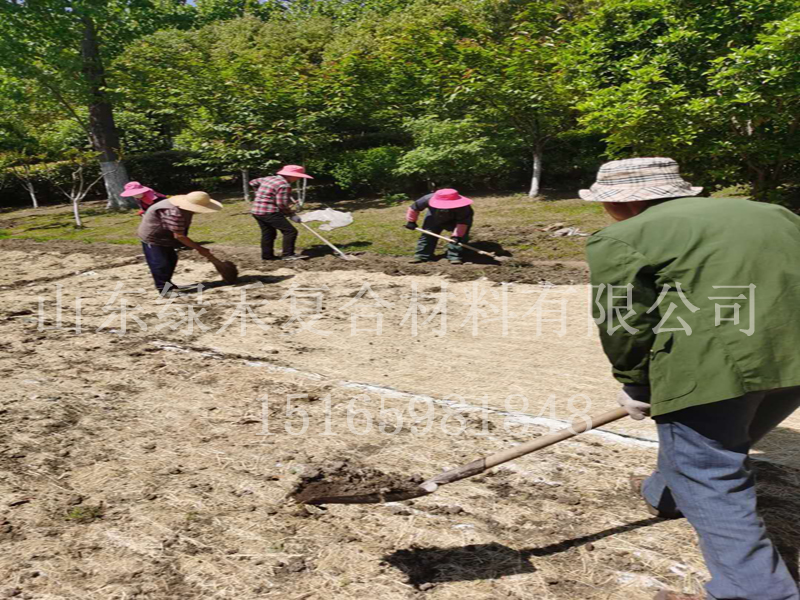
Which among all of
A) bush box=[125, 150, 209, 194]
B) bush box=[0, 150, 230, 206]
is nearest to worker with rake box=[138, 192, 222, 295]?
bush box=[0, 150, 230, 206]

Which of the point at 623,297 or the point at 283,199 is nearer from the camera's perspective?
the point at 623,297

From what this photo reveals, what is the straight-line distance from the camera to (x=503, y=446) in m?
3.63

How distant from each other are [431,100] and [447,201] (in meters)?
8.34

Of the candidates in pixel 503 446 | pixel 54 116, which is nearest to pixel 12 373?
pixel 503 446

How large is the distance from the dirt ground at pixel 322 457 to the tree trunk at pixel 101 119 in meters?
11.6

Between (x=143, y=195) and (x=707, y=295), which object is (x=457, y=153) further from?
(x=707, y=295)

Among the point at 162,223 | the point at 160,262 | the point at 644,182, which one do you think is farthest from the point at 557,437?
the point at 160,262

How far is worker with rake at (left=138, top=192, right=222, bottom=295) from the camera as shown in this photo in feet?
24.1

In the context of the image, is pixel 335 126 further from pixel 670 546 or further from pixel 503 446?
pixel 670 546

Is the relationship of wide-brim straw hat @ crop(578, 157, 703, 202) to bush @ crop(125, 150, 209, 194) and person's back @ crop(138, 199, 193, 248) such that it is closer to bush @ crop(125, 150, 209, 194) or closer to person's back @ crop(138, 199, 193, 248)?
person's back @ crop(138, 199, 193, 248)

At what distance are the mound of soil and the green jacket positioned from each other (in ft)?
4.06

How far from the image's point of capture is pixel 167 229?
7477 mm

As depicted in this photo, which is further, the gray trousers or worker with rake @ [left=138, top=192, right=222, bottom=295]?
worker with rake @ [left=138, top=192, right=222, bottom=295]

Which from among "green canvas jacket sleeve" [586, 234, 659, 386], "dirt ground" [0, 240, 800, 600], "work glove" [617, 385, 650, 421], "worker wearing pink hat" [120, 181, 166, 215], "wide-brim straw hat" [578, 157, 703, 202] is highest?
"worker wearing pink hat" [120, 181, 166, 215]
